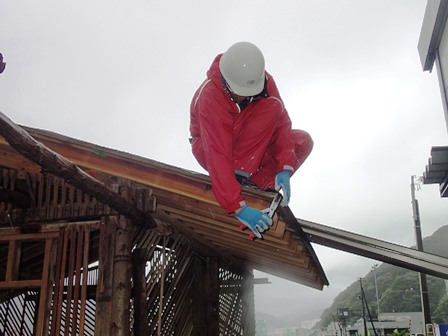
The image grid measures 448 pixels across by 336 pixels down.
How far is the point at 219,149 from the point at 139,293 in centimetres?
249

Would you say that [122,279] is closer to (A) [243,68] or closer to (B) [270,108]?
(B) [270,108]

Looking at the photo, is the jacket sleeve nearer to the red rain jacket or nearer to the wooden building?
the red rain jacket

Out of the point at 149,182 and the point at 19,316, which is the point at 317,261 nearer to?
the point at 149,182

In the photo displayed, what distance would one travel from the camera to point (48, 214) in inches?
202

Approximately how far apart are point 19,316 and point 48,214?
400 cm

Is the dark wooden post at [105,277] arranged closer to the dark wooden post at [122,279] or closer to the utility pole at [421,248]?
the dark wooden post at [122,279]

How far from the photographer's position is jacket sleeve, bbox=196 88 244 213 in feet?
10.8

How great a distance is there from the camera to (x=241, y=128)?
3.98 metres

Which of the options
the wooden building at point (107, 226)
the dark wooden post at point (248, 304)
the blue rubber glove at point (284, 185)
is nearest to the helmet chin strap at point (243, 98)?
the blue rubber glove at point (284, 185)

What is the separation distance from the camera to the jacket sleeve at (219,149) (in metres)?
3.29

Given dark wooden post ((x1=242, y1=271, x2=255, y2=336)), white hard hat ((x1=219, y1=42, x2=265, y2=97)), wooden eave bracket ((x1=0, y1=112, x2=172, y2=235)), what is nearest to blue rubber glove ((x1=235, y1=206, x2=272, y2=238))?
white hard hat ((x1=219, y1=42, x2=265, y2=97))

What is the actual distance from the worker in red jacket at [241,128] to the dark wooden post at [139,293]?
1527 mm

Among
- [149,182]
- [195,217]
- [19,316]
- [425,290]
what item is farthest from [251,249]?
[425,290]

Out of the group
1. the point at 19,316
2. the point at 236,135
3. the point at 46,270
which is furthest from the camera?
the point at 19,316
